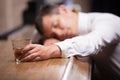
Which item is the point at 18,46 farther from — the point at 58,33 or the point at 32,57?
the point at 58,33

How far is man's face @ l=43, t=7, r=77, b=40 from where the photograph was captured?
5.57 feet

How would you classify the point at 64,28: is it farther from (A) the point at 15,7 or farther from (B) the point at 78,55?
(A) the point at 15,7

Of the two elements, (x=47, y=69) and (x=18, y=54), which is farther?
(x=18, y=54)

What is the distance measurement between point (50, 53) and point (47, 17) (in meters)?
0.47

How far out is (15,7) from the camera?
3893 mm

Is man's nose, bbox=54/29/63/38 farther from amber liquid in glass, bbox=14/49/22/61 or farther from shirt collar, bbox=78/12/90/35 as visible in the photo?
amber liquid in glass, bbox=14/49/22/61

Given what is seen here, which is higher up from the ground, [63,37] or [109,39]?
[109,39]

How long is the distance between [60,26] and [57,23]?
0.03 meters

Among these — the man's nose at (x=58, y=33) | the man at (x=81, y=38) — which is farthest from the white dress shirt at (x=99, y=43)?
the man's nose at (x=58, y=33)

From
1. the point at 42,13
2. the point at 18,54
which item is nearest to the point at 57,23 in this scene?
the point at 42,13

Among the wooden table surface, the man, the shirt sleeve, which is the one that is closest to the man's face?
the man

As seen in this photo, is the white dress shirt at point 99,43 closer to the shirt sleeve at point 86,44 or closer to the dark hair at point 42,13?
the shirt sleeve at point 86,44

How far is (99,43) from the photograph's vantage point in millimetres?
1365

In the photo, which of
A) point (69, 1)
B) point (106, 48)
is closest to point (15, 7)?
point (69, 1)
